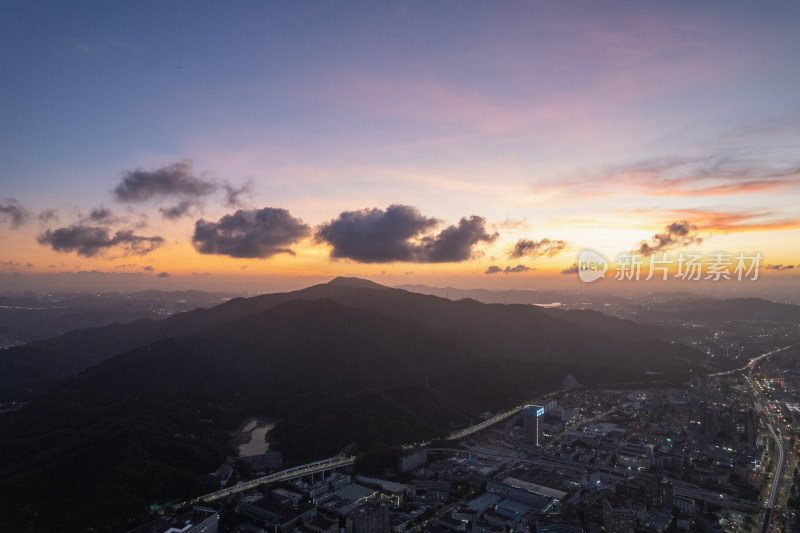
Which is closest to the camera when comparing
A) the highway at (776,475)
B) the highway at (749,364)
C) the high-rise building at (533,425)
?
the highway at (776,475)

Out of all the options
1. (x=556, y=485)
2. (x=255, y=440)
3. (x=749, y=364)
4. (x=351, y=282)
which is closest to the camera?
(x=556, y=485)

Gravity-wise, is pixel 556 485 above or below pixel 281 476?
above

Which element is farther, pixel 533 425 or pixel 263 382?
pixel 263 382

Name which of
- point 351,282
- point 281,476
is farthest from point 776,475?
point 351,282

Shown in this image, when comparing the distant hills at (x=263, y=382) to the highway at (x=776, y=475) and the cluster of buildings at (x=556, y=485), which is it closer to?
the cluster of buildings at (x=556, y=485)

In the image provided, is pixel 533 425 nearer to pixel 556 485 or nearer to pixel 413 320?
pixel 556 485

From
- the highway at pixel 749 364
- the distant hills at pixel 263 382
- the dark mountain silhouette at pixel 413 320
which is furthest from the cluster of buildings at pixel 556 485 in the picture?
the dark mountain silhouette at pixel 413 320
